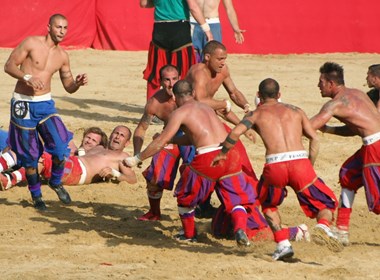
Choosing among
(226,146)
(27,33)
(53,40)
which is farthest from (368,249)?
(27,33)

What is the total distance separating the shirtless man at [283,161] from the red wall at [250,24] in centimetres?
1220

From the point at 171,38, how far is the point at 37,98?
3943 millimetres

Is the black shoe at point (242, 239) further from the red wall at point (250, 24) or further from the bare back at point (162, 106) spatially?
the red wall at point (250, 24)

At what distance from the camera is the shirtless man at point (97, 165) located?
13.0m

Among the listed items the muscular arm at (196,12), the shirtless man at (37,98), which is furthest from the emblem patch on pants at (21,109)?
the muscular arm at (196,12)

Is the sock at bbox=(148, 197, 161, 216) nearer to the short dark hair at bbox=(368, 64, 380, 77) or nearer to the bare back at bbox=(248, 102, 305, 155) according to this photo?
the bare back at bbox=(248, 102, 305, 155)

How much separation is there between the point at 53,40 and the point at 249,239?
120 inches

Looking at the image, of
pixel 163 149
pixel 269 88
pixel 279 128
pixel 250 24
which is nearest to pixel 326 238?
pixel 279 128

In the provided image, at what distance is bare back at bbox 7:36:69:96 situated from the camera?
11578mm

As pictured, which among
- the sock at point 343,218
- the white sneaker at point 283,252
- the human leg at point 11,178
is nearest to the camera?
the white sneaker at point 283,252

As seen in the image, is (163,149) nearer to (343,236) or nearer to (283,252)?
(343,236)

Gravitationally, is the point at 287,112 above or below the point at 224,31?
below

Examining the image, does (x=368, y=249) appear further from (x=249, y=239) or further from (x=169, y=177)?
(x=169, y=177)

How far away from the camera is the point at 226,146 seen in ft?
31.8
